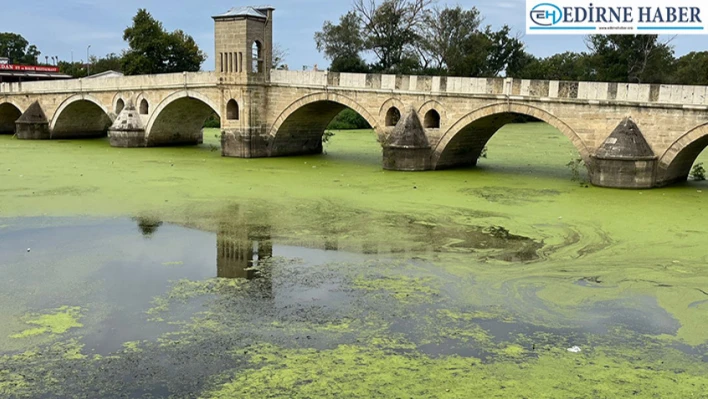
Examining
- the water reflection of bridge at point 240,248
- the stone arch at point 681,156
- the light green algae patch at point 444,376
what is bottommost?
the light green algae patch at point 444,376

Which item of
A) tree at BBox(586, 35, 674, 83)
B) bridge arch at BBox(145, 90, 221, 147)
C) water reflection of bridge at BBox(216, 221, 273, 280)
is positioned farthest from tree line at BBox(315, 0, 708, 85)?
water reflection of bridge at BBox(216, 221, 273, 280)

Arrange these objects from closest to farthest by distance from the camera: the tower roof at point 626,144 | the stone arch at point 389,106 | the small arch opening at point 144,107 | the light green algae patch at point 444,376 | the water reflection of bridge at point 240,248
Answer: the light green algae patch at point 444,376
the water reflection of bridge at point 240,248
the tower roof at point 626,144
the stone arch at point 389,106
the small arch opening at point 144,107

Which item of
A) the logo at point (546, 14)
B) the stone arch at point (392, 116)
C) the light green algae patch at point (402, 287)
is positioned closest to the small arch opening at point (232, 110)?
the stone arch at point (392, 116)

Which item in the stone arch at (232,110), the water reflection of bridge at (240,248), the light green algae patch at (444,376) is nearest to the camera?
the light green algae patch at (444,376)

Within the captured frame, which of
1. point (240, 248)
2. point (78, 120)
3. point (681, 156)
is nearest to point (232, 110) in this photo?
point (78, 120)

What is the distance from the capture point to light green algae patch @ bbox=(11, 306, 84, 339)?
6574mm

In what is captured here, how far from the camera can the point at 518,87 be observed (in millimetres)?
16547

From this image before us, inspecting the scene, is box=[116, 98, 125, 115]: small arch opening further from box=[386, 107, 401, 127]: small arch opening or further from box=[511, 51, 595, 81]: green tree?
box=[511, 51, 595, 81]: green tree

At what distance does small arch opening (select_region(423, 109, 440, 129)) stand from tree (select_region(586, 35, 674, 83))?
24831mm

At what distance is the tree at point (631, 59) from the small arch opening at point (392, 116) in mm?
24430

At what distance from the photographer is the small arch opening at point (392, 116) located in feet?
63.1

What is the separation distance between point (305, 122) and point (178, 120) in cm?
590

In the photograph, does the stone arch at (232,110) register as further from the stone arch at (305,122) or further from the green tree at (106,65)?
the green tree at (106,65)

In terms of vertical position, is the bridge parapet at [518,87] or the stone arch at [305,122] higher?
the bridge parapet at [518,87]
